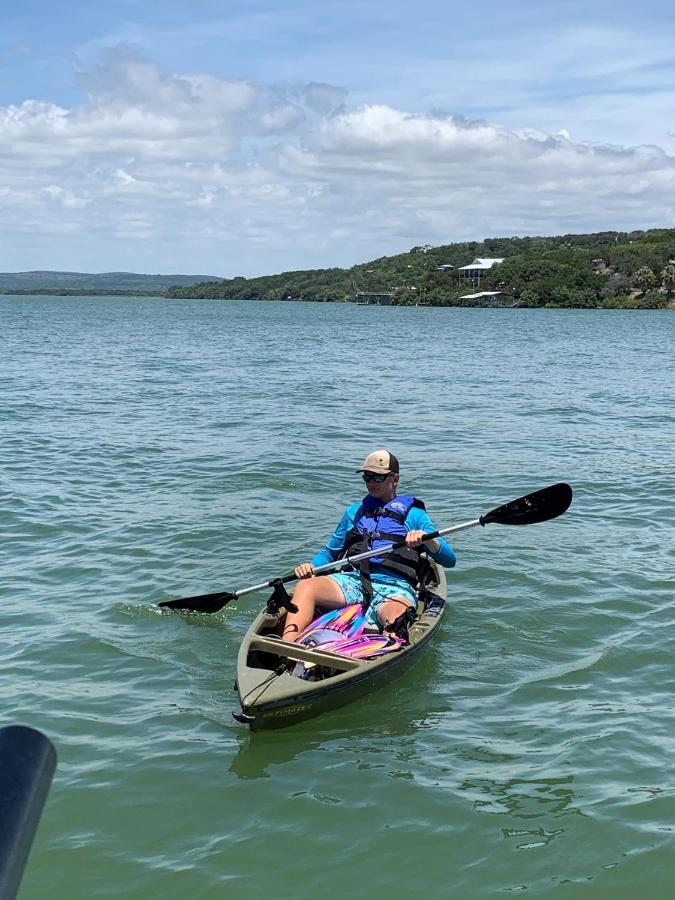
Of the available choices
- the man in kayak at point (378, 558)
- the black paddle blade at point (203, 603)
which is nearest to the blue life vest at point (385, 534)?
the man in kayak at point (378, 558)

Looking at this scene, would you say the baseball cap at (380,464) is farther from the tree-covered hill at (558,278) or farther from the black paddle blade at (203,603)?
the tree-covered hill at (558,278)

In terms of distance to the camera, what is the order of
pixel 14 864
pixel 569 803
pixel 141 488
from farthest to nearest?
pixel 141 488 < pixel 569 803 < pixel 14 864

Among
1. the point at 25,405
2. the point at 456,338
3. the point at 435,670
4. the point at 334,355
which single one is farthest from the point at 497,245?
the point at 435,670

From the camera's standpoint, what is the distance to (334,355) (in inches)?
1711

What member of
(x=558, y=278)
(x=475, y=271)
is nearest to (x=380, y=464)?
(x=558, y=278)

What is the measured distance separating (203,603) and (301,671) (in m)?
1.79

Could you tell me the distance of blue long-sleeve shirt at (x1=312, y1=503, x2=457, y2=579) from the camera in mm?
8648

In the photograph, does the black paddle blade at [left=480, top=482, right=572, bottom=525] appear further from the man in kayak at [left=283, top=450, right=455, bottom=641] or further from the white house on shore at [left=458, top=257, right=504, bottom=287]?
the white house on shore at [left=458, top=257, right=504, bottom=287]

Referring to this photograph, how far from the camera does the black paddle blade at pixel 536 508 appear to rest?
29.8ft

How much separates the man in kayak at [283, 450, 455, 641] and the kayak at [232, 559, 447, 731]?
0.32 meters

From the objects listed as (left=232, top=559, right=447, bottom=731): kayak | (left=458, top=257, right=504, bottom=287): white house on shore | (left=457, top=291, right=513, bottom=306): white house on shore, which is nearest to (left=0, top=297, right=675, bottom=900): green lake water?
(left=232, top=559, right=447, bottom=731): kayak

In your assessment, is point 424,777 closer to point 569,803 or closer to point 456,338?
point 569,803

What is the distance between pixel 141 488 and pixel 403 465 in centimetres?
451

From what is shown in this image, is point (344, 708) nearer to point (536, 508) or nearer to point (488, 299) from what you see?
point (536, 508)
